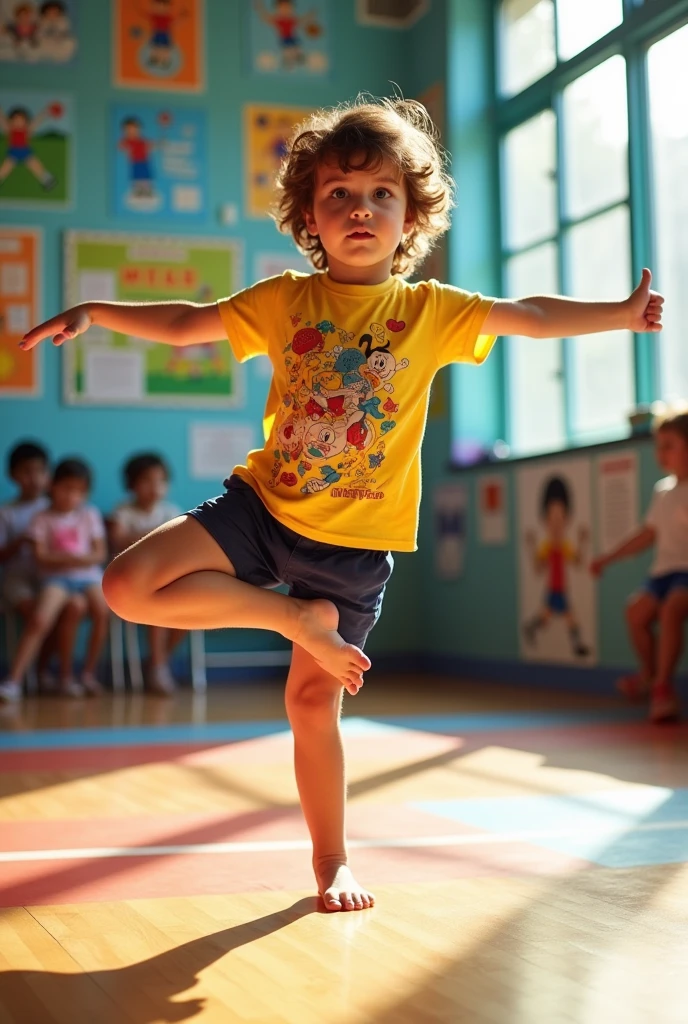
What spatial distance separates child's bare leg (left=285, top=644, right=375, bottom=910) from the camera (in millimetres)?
1917

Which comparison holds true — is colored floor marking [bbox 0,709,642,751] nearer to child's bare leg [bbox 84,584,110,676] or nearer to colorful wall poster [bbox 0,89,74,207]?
child's bare leg [bbox 84,584,110,676]

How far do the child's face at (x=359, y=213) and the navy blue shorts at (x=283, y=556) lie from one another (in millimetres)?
382

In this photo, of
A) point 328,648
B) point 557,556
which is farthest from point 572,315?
point 557,556

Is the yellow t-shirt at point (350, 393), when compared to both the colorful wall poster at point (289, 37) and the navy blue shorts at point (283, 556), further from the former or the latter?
the colorful wall poster at point (289, 37)

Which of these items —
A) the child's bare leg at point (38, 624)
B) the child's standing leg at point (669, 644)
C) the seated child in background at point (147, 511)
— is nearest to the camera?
the child's standing leg at point (669, 644)

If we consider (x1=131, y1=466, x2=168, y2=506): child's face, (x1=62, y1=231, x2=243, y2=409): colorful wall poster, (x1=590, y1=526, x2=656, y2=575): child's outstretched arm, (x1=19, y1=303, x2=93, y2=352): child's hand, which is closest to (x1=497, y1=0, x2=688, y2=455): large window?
(x1=590, y1=526, x2=656, y2=575): child's outstretched arm

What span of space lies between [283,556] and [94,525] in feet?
13.4

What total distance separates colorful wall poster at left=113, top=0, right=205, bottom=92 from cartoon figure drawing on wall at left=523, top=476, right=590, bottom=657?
2.92m

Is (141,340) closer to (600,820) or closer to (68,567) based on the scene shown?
(68,567)

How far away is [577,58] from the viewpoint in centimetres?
545

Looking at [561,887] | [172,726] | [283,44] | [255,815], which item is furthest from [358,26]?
[561,887]

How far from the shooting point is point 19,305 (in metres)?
6.34

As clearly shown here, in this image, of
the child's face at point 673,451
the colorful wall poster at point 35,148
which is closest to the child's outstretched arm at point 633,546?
the child's face at point 673,451

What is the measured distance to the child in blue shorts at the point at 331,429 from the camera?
182cm
